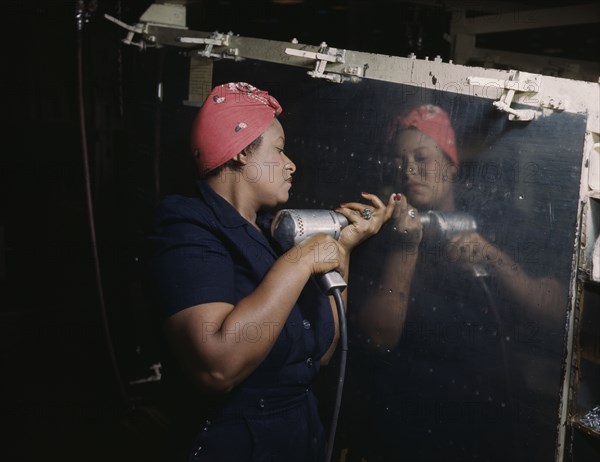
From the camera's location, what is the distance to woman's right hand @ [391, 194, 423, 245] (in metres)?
1.79

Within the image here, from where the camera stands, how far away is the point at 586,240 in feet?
4.59

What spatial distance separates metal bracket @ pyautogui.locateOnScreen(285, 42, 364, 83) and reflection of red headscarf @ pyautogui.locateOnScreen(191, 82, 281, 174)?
18 cm

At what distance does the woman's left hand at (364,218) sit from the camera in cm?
187

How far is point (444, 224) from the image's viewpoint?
1.70m

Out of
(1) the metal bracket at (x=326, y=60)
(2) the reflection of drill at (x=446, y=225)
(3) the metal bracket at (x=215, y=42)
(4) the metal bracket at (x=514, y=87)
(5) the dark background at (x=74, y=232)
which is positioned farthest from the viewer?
(5) the dark background at (x=74, y=232)

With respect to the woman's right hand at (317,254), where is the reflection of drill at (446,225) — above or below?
above

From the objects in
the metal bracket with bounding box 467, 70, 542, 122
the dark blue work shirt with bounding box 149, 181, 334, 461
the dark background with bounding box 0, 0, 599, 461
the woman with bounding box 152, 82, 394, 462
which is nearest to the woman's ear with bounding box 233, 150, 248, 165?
the woman with bounding box 152, 82, 394, 462

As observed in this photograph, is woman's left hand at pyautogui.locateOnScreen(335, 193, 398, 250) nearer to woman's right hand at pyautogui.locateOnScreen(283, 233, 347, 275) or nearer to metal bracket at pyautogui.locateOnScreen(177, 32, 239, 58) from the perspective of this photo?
woman's right hand at pyautogui.locateOnScreen(283, 233, 347, 275)

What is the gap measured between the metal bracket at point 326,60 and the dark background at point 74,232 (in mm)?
1610

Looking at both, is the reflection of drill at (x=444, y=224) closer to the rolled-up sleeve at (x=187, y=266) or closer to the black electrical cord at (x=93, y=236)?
the rolled-up sleeve at (x=187, y=266)

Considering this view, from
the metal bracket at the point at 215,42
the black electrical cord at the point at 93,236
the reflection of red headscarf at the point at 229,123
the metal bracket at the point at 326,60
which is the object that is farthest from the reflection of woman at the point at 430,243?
the black electrical cord at the point at 93,236

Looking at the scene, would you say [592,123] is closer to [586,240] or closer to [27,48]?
[586,240]

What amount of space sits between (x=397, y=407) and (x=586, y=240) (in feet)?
2.78

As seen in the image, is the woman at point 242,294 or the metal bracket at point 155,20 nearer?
the woman at point 242,294
